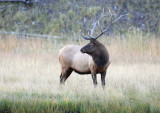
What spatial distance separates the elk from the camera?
7.19m

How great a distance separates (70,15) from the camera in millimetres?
18984

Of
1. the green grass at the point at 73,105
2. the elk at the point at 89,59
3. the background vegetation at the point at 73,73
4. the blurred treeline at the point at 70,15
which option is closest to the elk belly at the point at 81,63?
the elk at the point at 89,59

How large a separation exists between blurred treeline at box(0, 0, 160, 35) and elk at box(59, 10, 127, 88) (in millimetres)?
9547

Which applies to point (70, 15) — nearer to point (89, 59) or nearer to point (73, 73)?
point (73, 73)

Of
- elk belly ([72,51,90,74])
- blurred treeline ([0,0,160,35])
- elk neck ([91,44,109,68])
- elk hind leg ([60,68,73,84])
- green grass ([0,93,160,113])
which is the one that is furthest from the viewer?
blurred treeline ([0,0,160,35])

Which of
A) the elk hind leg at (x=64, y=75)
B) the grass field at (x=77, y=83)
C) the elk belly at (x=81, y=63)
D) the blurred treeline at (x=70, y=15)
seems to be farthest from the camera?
the blurred treeline at (x=70, y=15)

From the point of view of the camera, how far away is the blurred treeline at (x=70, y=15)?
1814cm

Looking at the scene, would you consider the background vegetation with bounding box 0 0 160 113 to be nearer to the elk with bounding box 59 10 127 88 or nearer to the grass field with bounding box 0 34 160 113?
the grass field with bounding box 0 34 160 113

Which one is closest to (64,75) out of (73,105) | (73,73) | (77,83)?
(77,83)

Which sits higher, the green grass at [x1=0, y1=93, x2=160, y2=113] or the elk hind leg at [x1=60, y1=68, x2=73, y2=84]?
the elk hind leg at [x1=60, y1=68, x2=73, y2=84]

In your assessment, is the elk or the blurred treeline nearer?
the elk

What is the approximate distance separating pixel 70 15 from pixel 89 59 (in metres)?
11.8

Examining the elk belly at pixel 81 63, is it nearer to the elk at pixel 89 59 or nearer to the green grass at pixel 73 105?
the elk at pixel 89 59

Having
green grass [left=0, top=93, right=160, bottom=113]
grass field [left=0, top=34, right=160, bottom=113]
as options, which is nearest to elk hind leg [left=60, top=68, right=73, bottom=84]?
grass field [left=0, top=34, right=160, bottom=113]
